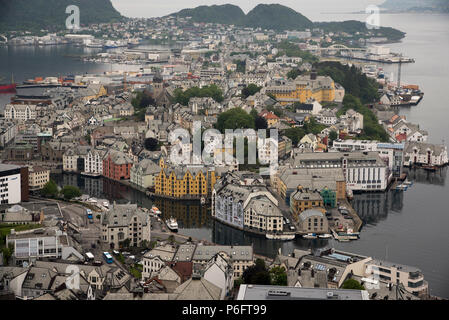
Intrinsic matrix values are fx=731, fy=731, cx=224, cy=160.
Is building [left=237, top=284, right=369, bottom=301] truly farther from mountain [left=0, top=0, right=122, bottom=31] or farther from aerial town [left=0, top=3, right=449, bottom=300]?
mountain [left=0, top=0, right=122, bottom=31]

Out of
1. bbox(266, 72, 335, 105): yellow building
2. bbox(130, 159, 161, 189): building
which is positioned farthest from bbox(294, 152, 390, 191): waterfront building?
bbox(266, 72, 335, 105): yellow building

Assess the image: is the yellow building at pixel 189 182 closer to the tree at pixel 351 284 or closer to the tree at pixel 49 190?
the tree at pixel 49 190

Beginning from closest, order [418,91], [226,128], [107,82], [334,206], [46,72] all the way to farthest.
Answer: [334,206]
[226,128]
[418,91]
[107,82]
[46,72]

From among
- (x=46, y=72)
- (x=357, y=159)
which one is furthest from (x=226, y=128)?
(x=46, y=72)

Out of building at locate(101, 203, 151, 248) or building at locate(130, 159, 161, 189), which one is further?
building at locate(130, 159, 161, 189)

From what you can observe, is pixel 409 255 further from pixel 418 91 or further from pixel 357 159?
pixel 418 91

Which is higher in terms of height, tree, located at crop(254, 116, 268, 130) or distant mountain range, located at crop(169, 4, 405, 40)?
distant mountain range, located at crop(169, 4, 405, 40)
